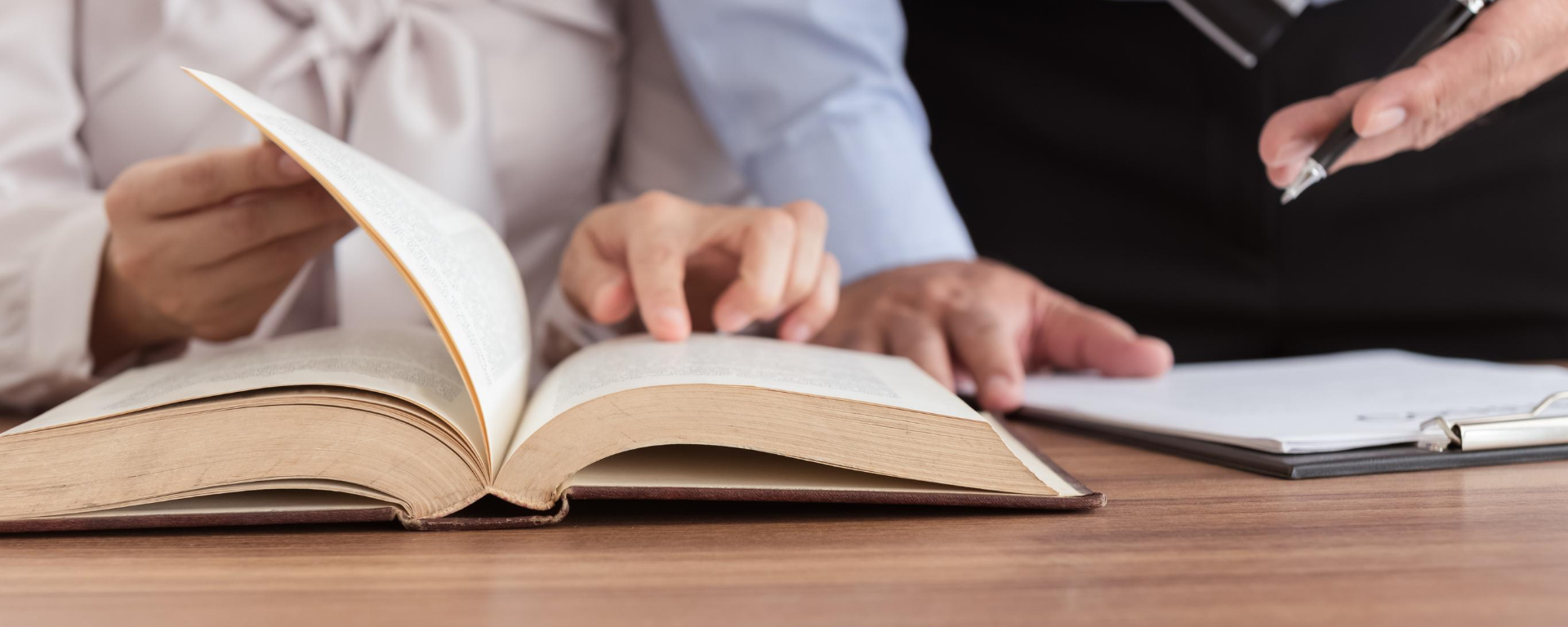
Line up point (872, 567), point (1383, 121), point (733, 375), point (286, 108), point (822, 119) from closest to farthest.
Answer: point (872, 567) < point (733, 375) < point (1383, 121) < point (286, 108) < point (822, 119)

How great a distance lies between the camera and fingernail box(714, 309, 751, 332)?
0.69 m

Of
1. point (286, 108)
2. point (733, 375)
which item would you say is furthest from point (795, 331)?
point (286, 108)

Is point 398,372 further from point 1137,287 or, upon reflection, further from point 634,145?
point 1137,287

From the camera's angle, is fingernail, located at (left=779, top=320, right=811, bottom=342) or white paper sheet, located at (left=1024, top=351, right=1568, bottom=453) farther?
fingernail, located at (left=779, top=320, right=811, bottom=342)

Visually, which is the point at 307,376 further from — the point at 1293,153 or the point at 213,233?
the point at 1293,153

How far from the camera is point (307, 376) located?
0.47 m

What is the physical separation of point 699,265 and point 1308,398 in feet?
1.52

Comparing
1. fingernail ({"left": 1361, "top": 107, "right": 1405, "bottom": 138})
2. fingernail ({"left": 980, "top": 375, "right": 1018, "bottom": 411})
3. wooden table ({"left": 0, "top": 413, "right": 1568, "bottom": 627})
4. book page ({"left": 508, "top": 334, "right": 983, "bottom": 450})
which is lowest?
wooden table ({"left": 0, "top": 413, "right": 1568, "bottom": 627})

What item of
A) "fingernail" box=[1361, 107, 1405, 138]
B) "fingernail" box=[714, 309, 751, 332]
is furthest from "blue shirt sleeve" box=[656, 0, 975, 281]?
"fingernail" box=[1361, 107, 1405, 138]

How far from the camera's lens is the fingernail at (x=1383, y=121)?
1.98 feet

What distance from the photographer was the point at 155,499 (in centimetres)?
43

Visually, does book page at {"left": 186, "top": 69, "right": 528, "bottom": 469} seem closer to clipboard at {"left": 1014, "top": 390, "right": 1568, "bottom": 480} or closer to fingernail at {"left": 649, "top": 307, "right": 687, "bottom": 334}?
fingernail at {"left": 649, "top": 307, "right": 687, "bottom": 334}

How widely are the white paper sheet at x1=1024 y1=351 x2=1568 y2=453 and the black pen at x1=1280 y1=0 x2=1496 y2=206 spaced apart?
A: 0.48 feet

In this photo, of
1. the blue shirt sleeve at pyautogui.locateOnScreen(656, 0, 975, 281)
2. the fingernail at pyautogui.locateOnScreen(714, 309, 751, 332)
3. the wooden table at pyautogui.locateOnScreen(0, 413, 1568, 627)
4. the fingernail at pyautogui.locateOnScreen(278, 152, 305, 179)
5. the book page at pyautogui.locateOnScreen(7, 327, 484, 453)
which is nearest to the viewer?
the wooden table at pyautogui.locateOnScreen(0, 413, 1568, 627)
